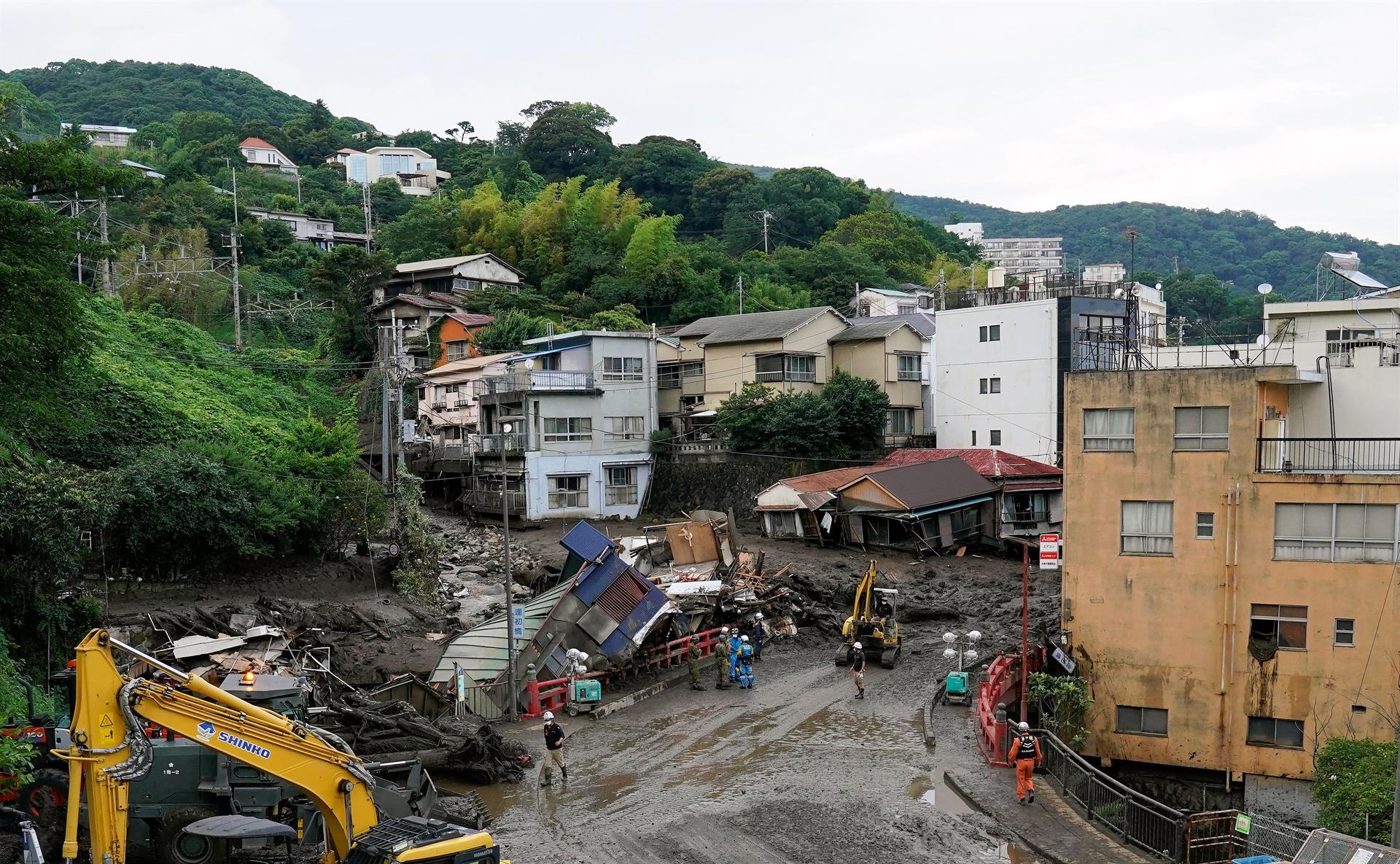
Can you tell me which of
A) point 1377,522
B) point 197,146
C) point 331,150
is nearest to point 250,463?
point 1377,522

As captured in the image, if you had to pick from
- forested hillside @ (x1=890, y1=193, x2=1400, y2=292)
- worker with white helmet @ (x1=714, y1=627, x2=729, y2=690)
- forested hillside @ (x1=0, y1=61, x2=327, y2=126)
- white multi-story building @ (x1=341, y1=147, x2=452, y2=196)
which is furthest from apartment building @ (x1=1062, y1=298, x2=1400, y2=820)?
forested hillside @ (x1=0, y1=61, x2=327, y2=126)

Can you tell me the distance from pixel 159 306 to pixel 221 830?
47843 mm

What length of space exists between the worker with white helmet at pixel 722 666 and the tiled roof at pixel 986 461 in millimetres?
16507

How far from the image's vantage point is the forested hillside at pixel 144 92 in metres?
121

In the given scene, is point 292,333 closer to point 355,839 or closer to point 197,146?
point 197,146

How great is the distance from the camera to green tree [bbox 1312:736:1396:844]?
18188mm

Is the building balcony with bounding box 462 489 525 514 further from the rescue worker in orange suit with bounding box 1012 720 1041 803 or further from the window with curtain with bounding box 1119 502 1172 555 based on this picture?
the rescue worker in orange suit with bounding box 1012 720 1041 803

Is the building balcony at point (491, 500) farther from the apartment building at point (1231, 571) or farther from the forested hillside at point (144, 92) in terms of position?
the forested hillside at point (144, 92)

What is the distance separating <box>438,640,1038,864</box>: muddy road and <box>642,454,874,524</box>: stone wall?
20.1 m

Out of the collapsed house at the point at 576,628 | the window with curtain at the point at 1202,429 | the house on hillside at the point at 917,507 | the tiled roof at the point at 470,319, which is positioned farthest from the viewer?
the tiled roof at the point at 470,319

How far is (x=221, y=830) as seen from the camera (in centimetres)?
1364

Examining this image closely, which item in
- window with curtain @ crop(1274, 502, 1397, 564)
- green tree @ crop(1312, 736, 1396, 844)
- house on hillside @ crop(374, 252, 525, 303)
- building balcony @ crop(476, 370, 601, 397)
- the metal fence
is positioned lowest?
green tree @ crop(1312, 736, 1396, 844)

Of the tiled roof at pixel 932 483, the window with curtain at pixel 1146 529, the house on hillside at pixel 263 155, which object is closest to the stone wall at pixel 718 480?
the tiled roof at pixel 932 483

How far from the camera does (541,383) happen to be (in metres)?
46.2
